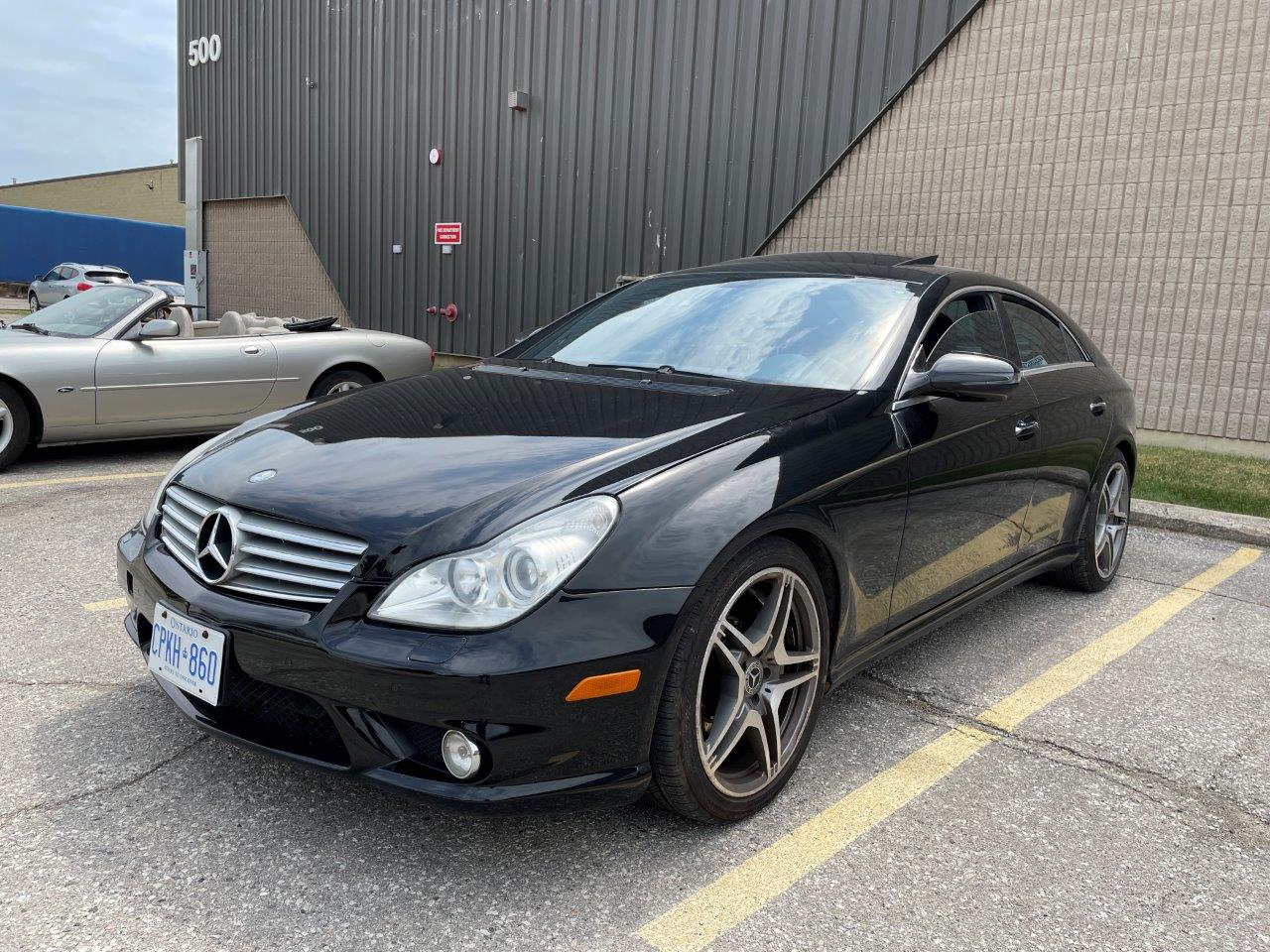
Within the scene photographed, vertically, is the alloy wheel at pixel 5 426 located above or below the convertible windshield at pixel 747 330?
below

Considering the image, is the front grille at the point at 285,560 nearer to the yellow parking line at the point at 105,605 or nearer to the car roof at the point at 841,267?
the yellow parking line at the point at 105,605

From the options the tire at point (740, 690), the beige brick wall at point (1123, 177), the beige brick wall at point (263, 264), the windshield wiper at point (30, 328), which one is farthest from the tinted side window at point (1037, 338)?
the beige brick wall at point (263, 264)

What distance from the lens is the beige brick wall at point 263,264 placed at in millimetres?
15961

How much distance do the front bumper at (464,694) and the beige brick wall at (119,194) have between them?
45018 mm

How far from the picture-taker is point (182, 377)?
6867 mm

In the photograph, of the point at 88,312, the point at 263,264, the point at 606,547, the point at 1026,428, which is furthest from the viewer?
the point at 263,264

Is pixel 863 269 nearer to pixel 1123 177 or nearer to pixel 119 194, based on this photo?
pixel 1123 177

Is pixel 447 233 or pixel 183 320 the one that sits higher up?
pixel 447 233

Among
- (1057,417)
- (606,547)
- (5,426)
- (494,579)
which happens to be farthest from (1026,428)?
(5,426)

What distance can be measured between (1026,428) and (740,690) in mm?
1777

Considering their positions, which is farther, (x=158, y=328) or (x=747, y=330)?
(x=158, y=328)

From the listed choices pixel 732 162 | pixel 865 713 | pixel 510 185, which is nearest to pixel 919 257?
pixel 865 713

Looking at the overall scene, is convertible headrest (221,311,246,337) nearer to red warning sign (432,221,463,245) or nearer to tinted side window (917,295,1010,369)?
tinted side window (917,295,1010,369)

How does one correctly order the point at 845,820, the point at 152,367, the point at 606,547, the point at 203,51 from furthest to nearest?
the point at 203,51, the point at 152,367, the point at 845,820, the point at 606,547
